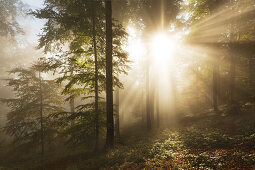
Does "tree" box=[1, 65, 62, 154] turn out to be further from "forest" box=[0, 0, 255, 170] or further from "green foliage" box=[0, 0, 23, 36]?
"green foliage" box=[0, 0, 23, 36]

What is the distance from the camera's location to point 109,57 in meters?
8.62

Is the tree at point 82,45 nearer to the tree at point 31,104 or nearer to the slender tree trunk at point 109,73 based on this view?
the slender tree trunk at point 109,73

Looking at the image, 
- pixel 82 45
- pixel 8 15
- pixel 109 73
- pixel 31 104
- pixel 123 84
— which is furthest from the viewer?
pixel 8 15

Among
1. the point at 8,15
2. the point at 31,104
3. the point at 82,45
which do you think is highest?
the point at 8,15

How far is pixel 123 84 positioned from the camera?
14.4 meters

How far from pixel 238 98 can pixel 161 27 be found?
1318cm

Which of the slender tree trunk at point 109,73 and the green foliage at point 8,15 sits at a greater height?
the green foliage at point 8,15

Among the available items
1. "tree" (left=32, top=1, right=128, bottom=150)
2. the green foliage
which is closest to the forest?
"tree" (left=32, top=1, right=128, bottom=150)

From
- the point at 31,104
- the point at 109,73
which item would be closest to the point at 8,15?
the point at 31,104

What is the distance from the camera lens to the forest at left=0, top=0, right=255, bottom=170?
7.51 meters

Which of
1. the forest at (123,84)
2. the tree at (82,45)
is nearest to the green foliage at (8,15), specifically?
the forest at (123,84)

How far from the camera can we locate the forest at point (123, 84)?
751cm

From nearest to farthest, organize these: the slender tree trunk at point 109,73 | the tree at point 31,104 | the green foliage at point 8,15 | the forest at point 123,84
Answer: the forest at point 123,84, the slender tree trunk at point 109,73, the tree at point 31,104, the green foliage at point 8,15

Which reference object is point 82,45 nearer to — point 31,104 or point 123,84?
point 123,84
